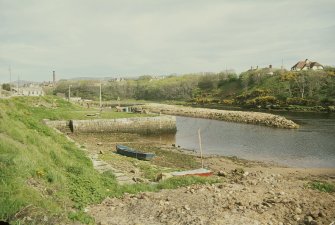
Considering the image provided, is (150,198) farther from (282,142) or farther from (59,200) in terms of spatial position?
(282,142)

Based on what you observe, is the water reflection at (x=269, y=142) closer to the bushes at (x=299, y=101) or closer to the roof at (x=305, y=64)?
the bushes at (x=299, y=101)

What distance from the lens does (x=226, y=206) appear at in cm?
1281

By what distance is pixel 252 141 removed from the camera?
40656 millimetres

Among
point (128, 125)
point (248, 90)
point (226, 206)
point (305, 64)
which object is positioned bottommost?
point (128, 125)

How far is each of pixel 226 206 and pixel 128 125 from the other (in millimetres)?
34641

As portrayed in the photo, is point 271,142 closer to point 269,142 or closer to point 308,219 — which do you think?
point 269,142

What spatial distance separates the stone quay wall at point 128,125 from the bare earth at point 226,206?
30726mm

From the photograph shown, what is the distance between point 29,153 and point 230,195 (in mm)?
8628

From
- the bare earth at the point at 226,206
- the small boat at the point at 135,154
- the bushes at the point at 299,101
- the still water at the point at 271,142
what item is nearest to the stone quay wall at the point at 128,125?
the still water at the point at 271,142

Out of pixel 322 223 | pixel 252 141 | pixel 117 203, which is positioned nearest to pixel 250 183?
pixel 322 223

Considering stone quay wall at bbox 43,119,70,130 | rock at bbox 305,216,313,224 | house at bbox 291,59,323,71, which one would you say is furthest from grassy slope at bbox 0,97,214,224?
house at bbox 291,59,323,71

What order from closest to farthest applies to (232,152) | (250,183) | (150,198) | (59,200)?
(59,200) → (150,198) → (250,183) → (232,152)

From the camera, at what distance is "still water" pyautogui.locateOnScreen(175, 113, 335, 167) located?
104 ft

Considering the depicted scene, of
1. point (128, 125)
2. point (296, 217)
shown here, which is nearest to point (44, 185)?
point (296, 217)
